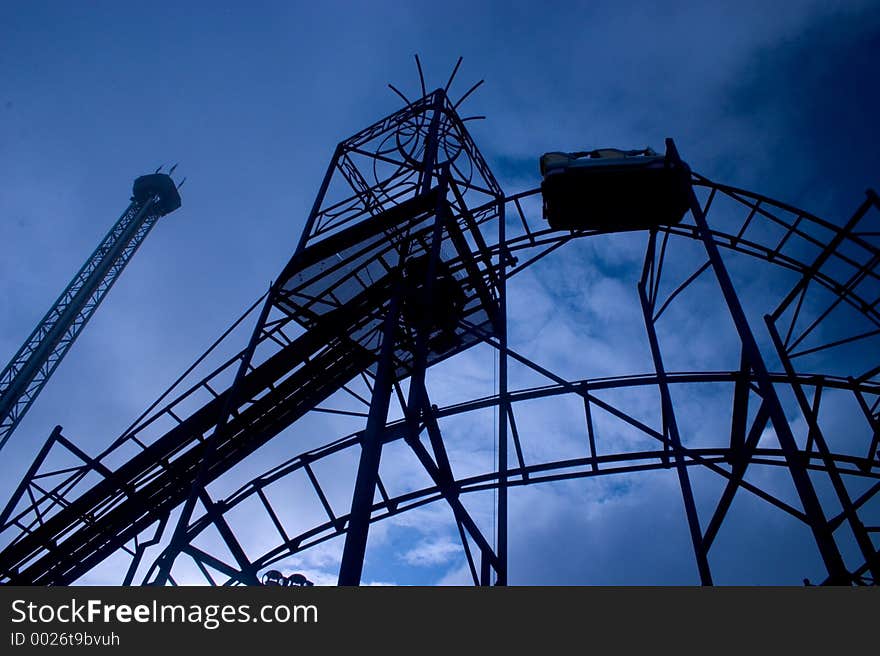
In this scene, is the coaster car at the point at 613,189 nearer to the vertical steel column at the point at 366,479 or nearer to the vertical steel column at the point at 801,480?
the vertical steel column at the point at 801,480

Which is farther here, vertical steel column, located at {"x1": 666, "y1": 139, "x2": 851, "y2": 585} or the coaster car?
the coaster car

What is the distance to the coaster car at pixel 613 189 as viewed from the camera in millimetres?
8398

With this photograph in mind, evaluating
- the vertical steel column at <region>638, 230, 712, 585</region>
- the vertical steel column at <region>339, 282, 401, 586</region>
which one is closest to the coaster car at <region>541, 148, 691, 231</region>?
the vertical steel column at <region>638, 230, 712, 585</region>

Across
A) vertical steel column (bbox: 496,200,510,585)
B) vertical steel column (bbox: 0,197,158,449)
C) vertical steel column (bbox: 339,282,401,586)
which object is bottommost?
vertical steel column (bbox: 339,282,401,586)

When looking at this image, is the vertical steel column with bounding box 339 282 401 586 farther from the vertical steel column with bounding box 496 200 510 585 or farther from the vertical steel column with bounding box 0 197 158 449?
the vertical steel column with bounding box 0 197 158 449

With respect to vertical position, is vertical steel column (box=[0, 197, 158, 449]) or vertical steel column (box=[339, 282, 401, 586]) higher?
vertical steel column (box=[0, 197, 158, 449])

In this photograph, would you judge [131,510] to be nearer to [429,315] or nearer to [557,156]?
[429,315]

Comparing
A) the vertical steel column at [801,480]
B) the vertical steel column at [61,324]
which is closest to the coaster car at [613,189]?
the vertical steel column at [801,480]

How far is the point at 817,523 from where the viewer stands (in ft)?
14.9

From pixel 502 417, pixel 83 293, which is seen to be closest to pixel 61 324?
pixel 83 293

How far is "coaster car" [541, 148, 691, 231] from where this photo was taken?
27.6 ft

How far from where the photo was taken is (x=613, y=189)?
344 inches
